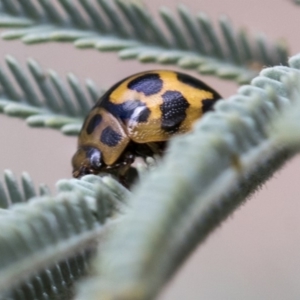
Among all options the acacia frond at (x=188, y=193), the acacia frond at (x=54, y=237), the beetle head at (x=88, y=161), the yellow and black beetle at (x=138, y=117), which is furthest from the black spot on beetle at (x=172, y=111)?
the acacia frond at (x=188, y=193)

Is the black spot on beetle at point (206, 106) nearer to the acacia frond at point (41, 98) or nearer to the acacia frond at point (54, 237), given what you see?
the acacia frond at point (41, 98)

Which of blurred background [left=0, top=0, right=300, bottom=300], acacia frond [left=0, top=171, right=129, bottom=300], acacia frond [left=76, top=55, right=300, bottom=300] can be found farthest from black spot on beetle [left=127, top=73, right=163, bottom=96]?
blurred background [left=0, top=0, right=300, bottom=300]

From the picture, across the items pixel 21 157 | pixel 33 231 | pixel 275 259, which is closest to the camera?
pixel 33 231

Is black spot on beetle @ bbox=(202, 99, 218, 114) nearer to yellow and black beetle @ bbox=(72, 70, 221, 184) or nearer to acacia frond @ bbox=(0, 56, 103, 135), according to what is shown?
yellow and black beetle @ bbox=(72, 70, 221, 184)

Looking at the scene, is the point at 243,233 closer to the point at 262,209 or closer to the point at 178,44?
the point at 262,209

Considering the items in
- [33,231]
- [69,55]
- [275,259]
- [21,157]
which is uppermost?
[33,231]

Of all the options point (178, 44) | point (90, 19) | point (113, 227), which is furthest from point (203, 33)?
point (113, 227)
